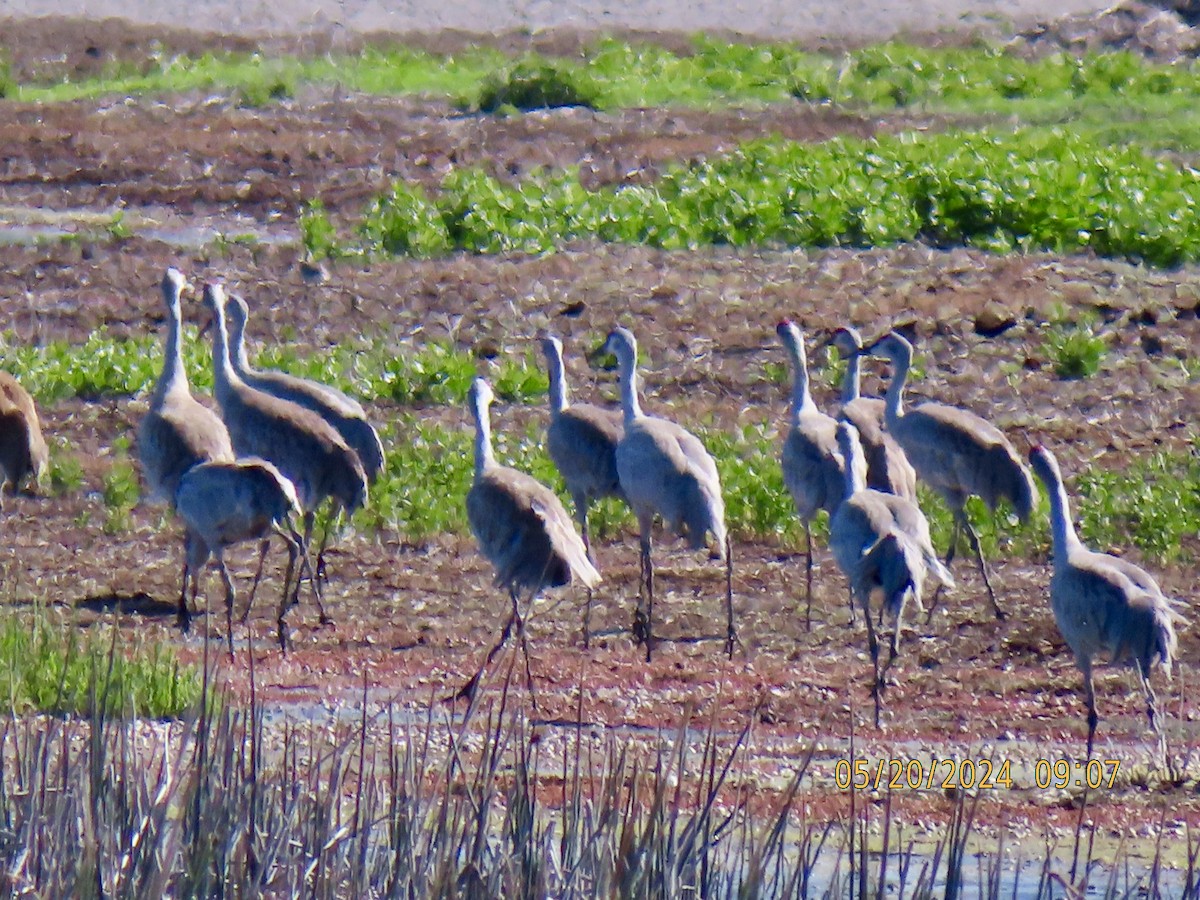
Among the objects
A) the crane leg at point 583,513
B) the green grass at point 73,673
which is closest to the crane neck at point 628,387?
the crane leg at point 583,513

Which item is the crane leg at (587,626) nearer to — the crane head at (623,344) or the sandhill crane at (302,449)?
the sandhill crane at (302,449)

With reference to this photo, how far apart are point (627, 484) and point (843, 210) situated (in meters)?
8.13

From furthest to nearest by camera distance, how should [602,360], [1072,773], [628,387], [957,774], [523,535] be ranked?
[602,360] < [628,387] < [523,535] < [1072,773] < [957,774]

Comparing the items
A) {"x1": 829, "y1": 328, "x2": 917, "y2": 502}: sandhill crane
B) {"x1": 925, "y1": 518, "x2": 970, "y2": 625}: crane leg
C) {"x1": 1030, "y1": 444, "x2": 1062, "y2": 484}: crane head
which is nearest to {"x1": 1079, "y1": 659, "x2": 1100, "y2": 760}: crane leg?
{"x1": 1030, "y1": 444, "x2": 1062, "y2": 484}: crane head

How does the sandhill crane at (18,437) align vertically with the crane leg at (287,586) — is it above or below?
above

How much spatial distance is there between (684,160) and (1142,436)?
981cm

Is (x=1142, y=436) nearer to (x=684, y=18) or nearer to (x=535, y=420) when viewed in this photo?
(x=535, y=420)

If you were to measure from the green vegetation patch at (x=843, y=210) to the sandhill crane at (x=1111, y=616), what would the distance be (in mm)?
8799

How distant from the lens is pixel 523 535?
8.45m

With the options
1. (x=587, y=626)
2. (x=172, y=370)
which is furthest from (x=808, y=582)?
(x=172, y=370)

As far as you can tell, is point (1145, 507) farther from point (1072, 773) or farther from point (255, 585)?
point (255, 585)

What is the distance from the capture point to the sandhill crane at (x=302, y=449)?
9.64m

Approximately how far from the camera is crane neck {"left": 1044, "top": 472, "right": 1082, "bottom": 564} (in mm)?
8062

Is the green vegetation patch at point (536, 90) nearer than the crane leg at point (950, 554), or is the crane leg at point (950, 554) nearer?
the crane leg at point (950, 554)
